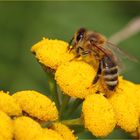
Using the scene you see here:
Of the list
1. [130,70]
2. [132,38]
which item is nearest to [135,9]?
[132,38]

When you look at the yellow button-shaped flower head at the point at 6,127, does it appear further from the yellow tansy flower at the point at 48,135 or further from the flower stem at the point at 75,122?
the flower stem at the point at 75,122

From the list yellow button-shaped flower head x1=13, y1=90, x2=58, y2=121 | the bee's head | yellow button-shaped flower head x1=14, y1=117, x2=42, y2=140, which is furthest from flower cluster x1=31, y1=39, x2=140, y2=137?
yellow button-shaped flower head x1=14, y1=117, x2=42, y2=140

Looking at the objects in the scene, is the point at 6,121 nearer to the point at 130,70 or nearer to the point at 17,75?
the point at 17,75

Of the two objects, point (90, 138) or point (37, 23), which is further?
point (37, 23)

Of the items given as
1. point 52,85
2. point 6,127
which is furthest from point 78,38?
point 6,127

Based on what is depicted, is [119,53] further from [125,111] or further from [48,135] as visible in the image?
[48,135]

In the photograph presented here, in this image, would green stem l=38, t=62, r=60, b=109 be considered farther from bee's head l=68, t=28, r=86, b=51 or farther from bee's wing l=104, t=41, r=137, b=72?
bee's wing l=104, t=41, r=137, b=72
